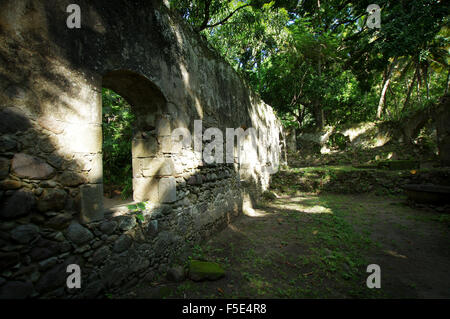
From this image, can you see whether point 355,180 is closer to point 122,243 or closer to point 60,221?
point 122,243

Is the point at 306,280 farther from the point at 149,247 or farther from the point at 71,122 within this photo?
the point at 71,122

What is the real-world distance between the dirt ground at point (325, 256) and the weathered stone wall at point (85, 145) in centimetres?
64

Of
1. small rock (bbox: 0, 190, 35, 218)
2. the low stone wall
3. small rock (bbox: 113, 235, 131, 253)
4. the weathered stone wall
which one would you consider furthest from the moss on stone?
the low stone wall

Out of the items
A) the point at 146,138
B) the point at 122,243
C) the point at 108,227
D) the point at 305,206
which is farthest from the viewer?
the point at 305,206

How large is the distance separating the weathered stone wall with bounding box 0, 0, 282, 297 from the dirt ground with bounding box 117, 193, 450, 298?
25.1 inches

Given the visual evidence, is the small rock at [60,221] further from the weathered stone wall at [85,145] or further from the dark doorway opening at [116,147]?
the dark doorway opening at [116,147]

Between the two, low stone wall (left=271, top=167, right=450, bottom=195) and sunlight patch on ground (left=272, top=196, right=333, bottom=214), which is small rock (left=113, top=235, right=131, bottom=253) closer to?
sunlight patch on ground (left=272, top=196, right=333, bottom=214)

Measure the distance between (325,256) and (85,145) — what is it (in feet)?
11.5

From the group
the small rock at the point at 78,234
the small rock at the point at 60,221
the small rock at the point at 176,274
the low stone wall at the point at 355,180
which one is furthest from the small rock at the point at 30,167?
the low stone wall at the point at 355,180

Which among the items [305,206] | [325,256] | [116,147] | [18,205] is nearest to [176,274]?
[18,205]

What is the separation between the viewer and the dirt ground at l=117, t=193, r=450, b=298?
7.77ft

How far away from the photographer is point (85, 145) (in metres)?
1.91

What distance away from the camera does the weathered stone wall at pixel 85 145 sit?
4.84ft
